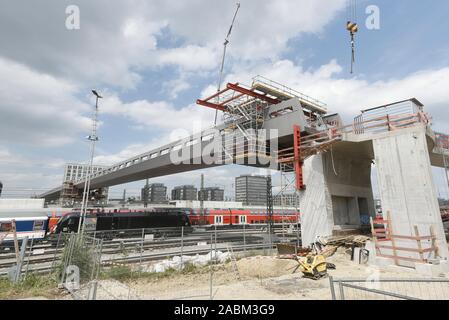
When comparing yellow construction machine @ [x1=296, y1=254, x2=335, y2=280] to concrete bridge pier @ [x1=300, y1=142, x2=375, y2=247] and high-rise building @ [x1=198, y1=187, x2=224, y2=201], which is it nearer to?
concrete bridge pier @ [x1=300, y1=142, x2=375, y2=247]

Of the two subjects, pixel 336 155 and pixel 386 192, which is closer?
pixel 386 192

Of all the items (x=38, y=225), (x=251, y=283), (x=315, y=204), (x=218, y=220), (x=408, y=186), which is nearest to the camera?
(x=251, y=283)

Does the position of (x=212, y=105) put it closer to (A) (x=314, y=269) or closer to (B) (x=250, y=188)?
(A) (x=314, y=269)

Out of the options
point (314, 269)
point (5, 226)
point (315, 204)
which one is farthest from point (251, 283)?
point (5, 226)

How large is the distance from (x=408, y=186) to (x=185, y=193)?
12073 cm

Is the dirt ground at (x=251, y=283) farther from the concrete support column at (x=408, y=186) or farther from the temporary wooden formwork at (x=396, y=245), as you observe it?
the concrete support column at (x=408, y=186)

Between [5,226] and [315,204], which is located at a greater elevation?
[315,204]

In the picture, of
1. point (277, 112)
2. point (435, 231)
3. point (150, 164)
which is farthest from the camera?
point (150, 164)

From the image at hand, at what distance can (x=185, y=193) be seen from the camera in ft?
421

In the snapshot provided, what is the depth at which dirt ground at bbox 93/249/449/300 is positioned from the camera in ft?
27.0

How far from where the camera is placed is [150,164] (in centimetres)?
3272
